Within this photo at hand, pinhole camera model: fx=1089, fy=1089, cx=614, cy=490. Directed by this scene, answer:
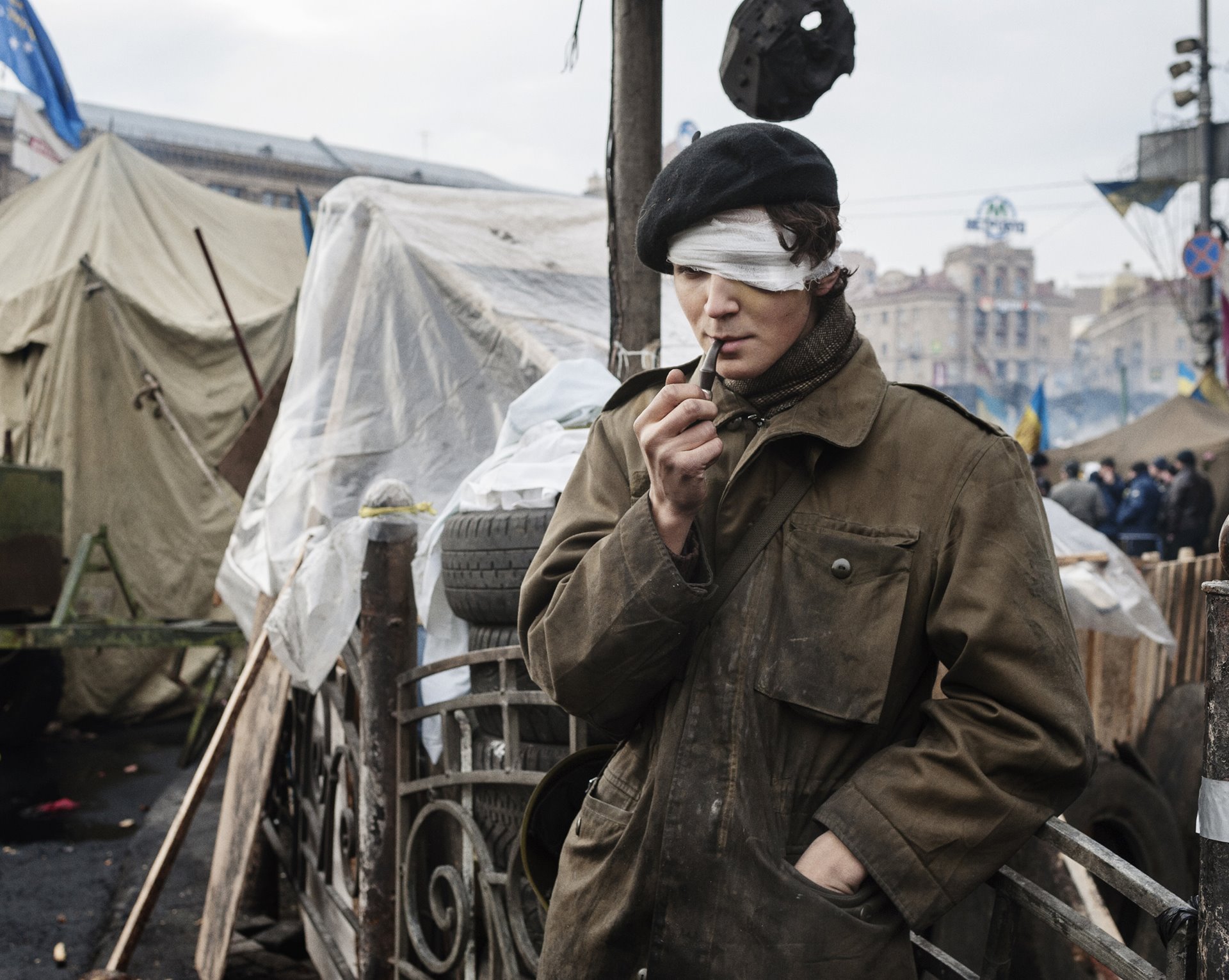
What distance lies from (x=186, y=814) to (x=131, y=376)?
22.4 feet

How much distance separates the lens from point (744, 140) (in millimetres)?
1577

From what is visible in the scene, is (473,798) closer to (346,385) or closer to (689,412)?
(689,412)

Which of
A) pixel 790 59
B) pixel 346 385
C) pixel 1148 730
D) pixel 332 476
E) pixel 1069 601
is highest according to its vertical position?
pixel 790 59

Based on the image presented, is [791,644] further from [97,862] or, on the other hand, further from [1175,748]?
[97,862]

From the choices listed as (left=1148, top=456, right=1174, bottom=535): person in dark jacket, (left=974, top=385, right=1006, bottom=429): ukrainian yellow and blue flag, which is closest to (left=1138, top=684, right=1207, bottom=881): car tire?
(left=1148, top=456, right=1174, bottom=535): person in dark jacket

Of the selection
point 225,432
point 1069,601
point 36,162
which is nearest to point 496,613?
point 1069,601

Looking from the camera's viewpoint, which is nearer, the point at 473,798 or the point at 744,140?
the point at 744,140

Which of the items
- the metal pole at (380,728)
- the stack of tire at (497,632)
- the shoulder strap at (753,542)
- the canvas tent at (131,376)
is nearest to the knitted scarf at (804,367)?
the shoulder strap at (753,542)

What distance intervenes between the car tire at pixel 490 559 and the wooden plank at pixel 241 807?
54.5 inches

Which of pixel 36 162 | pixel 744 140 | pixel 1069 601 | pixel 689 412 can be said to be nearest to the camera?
pixel 689 412

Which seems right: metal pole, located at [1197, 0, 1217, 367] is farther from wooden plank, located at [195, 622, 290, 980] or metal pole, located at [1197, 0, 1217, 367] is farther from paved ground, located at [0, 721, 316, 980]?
wooden plank, located at [195, 622, 290, 980]

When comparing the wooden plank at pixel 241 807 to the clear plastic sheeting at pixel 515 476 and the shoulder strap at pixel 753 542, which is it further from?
the shoulder strap at pixel 753 542

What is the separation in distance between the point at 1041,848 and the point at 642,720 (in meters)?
2.75

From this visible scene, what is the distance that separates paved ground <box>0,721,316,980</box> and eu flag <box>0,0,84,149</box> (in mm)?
8497
